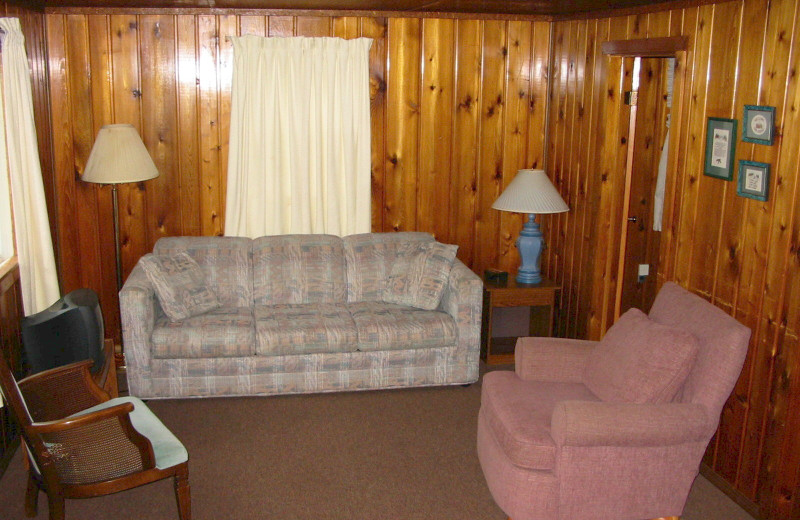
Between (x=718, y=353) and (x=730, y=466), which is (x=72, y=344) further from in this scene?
(x=730, y=466)

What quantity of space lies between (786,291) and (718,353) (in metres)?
0.39

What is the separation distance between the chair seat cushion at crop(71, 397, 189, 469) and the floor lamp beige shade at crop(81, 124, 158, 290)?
5.40ft

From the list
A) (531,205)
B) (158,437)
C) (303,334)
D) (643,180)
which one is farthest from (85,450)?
Answer: (643,180)

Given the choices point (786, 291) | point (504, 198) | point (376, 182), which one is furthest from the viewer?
point (376, 182)

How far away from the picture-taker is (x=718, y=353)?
126 inches

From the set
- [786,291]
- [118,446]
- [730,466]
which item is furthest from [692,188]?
[118,446]

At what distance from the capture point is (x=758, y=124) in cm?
338

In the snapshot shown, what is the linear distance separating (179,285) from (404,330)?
1326 mm

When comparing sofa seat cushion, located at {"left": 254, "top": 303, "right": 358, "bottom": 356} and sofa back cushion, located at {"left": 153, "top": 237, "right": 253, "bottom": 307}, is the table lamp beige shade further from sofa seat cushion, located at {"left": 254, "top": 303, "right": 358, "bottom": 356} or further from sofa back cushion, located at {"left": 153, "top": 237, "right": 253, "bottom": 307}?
sofa back cushion, located at {"left": 153, "top": 237, "right": 253, "bottom": 307}

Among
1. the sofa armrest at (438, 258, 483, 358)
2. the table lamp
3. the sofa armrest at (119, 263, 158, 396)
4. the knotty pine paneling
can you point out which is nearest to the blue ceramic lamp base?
the table lamp

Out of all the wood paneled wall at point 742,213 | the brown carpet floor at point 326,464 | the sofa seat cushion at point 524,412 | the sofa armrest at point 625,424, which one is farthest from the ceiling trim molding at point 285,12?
the sofa armrest at point 625,424

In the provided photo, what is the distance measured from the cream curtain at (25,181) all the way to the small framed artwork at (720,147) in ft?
11.5

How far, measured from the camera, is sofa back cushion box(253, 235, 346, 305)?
4.98 meters

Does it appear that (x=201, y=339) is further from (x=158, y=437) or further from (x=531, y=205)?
(x=531, y=205)
